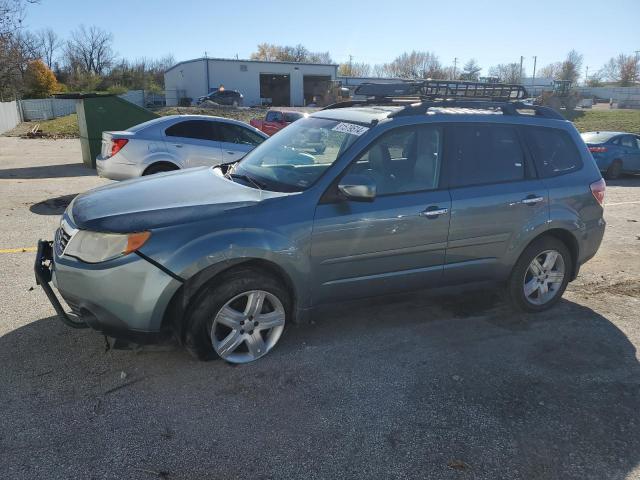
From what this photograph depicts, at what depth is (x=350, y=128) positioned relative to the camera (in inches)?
160

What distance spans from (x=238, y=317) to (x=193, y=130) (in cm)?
671

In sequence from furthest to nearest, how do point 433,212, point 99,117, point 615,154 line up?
point 615,154
point 99,117
point 433,212

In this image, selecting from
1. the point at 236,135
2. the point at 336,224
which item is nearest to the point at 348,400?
the point at 336,224

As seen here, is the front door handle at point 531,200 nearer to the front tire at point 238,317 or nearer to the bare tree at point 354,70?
the front tire at point 238,317

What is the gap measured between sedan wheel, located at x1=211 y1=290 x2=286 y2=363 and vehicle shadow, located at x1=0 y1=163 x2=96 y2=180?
10970 mm

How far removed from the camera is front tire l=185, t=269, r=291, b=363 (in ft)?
11.1

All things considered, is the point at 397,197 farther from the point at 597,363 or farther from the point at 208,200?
the point at 597,363

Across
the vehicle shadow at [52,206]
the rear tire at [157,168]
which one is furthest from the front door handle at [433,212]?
the vehicle shadow at [52,206]

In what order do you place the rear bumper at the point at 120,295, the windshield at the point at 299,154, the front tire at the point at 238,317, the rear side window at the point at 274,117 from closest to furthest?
the rear bumper at the point at 120,295, the front tire at the point at 238,317, the windshield at the point at 299,154, the rear side window at the point at 274,117

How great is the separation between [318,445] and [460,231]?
2.12 m

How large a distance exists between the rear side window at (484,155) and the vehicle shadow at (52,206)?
21.3 ft

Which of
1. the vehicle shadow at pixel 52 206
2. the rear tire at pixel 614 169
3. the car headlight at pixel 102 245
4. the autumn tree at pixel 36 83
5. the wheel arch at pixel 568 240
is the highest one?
the autumn tree at pixel 36 83

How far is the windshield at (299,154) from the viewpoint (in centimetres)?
384

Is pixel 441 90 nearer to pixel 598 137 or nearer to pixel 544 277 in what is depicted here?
pixel 544 277
